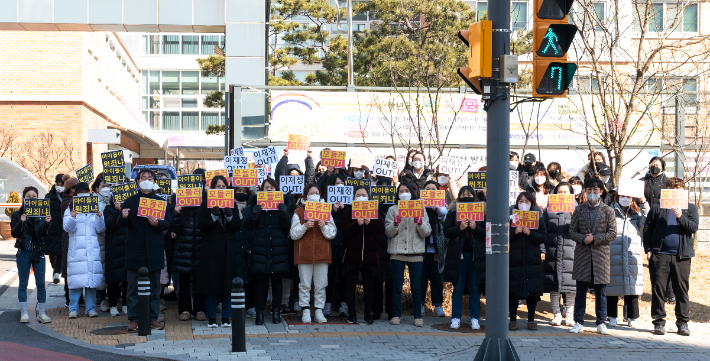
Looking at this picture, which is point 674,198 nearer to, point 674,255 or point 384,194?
point 674,255

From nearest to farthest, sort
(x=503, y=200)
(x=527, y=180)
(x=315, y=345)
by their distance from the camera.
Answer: (x=503, y=200) < (x=315, y=345) < (x=527, y=180)

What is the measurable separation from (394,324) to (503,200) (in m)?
3.58

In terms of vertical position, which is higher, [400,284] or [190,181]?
[190,181]

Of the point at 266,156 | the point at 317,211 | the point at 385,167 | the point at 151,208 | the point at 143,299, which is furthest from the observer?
the point at 266,156

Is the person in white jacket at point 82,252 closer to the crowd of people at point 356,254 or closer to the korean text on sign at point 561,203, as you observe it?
the crowd of people at point 356,254

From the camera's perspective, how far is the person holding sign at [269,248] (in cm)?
1016

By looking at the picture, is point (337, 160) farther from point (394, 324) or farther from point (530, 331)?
point (530, 331)

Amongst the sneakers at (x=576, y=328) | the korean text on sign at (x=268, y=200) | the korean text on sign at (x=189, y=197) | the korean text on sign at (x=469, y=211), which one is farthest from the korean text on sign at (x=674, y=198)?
the korean text on sign at (x=189, y=197)

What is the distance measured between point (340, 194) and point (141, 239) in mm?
2800

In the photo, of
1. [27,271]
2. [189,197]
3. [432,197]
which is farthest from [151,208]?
[432,197]

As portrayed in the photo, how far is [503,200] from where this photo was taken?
24.3 feet

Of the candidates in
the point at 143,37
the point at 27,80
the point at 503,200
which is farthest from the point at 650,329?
the point at 143,37

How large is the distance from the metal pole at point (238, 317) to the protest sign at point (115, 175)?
3.55 metres

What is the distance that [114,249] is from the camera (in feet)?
33.4
